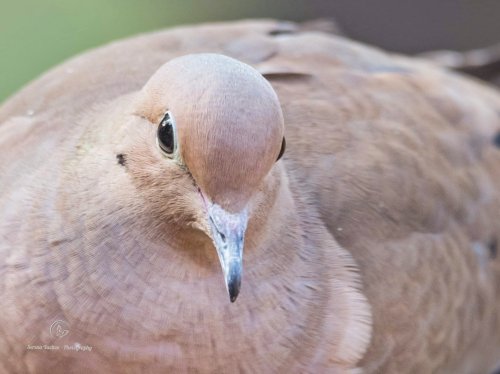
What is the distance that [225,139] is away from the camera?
2.31 meters

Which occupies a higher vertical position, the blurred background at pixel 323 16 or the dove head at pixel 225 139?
the dove head at pixel 225 139

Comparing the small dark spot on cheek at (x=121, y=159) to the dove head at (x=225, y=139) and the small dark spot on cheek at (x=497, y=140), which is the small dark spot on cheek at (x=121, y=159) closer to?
the dove head at (x=225, y=139)

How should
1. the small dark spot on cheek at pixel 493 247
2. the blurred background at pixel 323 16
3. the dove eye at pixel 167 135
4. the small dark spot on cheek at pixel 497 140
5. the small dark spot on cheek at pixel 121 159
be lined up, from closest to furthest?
the dove eye at pixel 167 135, the small dark spot on cheek at pixel 121 159, the small dark spot on cheek at pixel 493 247, the small dark spot on cheek at pixel 497 140, the blurred background at pixel 323 16

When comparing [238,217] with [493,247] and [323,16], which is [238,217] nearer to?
[493,247]

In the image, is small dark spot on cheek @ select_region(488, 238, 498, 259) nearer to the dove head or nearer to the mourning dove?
the mourning dove

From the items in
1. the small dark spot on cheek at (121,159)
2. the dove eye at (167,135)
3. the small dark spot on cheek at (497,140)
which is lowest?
the small dark spot on cheek at (497,140)

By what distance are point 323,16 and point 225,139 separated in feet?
10.2

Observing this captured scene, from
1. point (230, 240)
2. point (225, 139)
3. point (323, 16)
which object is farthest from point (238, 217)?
point (323, 16)

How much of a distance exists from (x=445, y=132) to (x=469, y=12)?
6.76ft

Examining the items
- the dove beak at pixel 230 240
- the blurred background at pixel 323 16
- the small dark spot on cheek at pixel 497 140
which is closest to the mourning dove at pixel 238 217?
the dove beak at pixel 230 240

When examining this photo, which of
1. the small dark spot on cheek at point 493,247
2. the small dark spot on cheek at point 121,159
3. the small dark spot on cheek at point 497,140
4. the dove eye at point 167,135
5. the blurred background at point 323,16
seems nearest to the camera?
the dove eye at point 167,135

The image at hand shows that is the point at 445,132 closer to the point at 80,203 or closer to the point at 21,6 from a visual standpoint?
the point at 80,203

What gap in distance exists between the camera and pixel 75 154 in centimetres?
281

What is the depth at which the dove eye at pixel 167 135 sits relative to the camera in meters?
2.42
